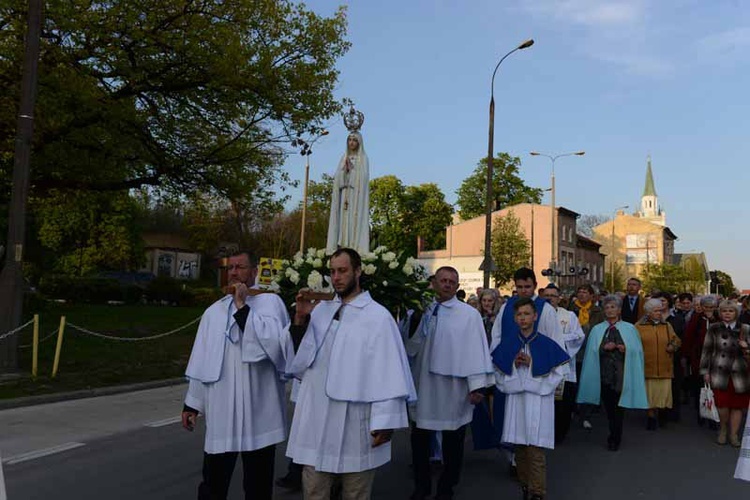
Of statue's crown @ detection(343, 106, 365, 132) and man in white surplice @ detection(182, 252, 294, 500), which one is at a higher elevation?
statue's crown @ detection(343, 106, 365, 132)

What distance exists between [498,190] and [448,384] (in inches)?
2321

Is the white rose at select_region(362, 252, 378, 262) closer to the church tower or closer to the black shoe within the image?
the black shoe

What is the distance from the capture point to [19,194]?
12344mm

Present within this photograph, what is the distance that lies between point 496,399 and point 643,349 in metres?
4.29

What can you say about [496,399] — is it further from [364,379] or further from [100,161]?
[100,161]

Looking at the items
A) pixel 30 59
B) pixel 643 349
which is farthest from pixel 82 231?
pixel 643 349

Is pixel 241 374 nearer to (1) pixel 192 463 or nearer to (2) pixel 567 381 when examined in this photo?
(1) pixel 192 463

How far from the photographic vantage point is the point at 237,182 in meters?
19.9

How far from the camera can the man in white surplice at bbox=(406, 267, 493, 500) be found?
6.16 metres

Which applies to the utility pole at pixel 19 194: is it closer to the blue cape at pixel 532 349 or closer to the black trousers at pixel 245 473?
the black trousers at pixel 245 473

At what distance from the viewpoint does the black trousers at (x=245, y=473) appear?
4824 mm

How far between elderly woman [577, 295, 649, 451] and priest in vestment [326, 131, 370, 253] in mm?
3520

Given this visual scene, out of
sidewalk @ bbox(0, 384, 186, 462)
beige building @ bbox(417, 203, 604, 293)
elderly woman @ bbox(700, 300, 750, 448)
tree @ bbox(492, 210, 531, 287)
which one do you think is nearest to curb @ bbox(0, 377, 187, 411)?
sidewalk @ bbox(0, 384, 186, 462)

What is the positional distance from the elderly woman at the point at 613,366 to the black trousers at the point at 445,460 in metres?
3.44
